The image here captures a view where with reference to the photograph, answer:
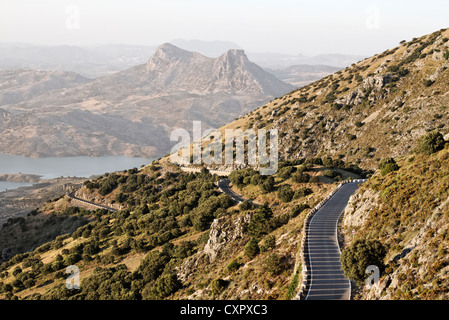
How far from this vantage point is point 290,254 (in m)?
27.9

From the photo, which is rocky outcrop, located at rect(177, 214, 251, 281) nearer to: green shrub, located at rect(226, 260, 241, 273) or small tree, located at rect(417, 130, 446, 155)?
green shrub, located at rect(226, 260, 241, 273)

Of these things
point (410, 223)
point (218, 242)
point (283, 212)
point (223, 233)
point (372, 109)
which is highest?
point (372, 109)

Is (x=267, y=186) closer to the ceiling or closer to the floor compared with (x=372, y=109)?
closer to the floor

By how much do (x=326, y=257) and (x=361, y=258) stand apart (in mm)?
4576

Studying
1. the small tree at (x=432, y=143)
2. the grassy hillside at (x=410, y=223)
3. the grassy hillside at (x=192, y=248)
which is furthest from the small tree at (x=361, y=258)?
the small tree at (x=432, y=143)

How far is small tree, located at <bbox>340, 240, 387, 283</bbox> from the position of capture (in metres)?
21.3

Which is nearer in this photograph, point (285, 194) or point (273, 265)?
point (273, 265)

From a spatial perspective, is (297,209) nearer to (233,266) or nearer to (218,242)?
(218,242)

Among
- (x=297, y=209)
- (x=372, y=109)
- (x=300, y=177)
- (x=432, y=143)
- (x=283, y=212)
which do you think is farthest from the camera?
(x=372, y=109)

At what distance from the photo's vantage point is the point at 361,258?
2147cm

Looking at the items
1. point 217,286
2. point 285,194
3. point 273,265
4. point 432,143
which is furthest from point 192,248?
point 432,143

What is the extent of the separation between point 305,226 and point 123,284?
18.6 metres

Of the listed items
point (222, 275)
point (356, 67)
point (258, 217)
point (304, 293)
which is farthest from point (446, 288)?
point (356, 67)

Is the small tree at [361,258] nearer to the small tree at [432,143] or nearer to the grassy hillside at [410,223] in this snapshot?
the grassy hillside at [410,223]
